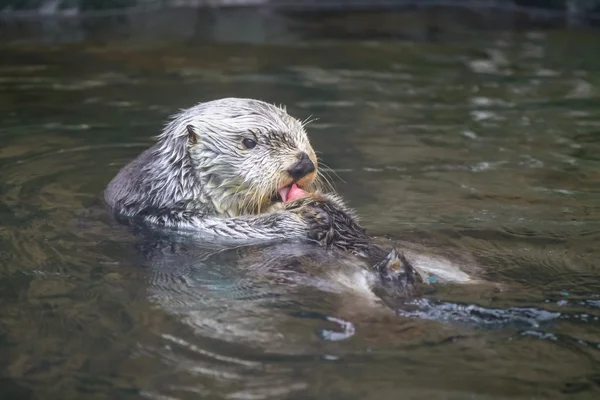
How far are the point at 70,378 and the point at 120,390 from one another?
0.74ft

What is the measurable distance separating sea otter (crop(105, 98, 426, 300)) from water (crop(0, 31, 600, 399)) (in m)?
0.26

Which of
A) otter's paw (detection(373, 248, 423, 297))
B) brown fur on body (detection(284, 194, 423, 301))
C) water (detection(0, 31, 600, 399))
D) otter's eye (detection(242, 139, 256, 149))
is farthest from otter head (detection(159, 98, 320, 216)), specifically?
otter's paw (detection(373, 248, 423, 297))

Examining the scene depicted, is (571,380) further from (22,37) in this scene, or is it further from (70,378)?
(22,37)

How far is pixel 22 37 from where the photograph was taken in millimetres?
10578

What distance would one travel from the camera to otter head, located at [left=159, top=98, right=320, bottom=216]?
4637mm

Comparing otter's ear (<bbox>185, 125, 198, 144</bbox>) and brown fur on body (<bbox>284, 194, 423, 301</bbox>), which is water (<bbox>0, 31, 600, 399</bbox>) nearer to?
brown fur on body (<bbox>284, 194, 423, 301</bbox>)

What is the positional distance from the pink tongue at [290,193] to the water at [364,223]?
53cm

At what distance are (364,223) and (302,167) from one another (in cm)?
76

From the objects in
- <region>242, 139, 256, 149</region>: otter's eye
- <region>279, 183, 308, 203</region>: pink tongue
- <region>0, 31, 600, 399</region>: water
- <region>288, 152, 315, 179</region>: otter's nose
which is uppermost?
<region>242, 139, 256, 149</region>: otter's eye

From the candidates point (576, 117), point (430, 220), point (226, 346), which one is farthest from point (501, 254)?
point (576, 117)

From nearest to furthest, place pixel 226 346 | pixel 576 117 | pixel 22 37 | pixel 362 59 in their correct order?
pixel 226 346
pixel 576 117
pixel 362 59
pixel 22 37

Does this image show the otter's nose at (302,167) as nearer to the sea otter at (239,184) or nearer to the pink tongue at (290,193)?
the sea otter at (239,184)

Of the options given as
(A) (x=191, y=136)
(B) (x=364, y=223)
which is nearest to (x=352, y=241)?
(B) (x=364, y=223)

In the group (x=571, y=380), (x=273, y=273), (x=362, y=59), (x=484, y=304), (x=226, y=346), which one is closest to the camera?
(x=571, y=380)
